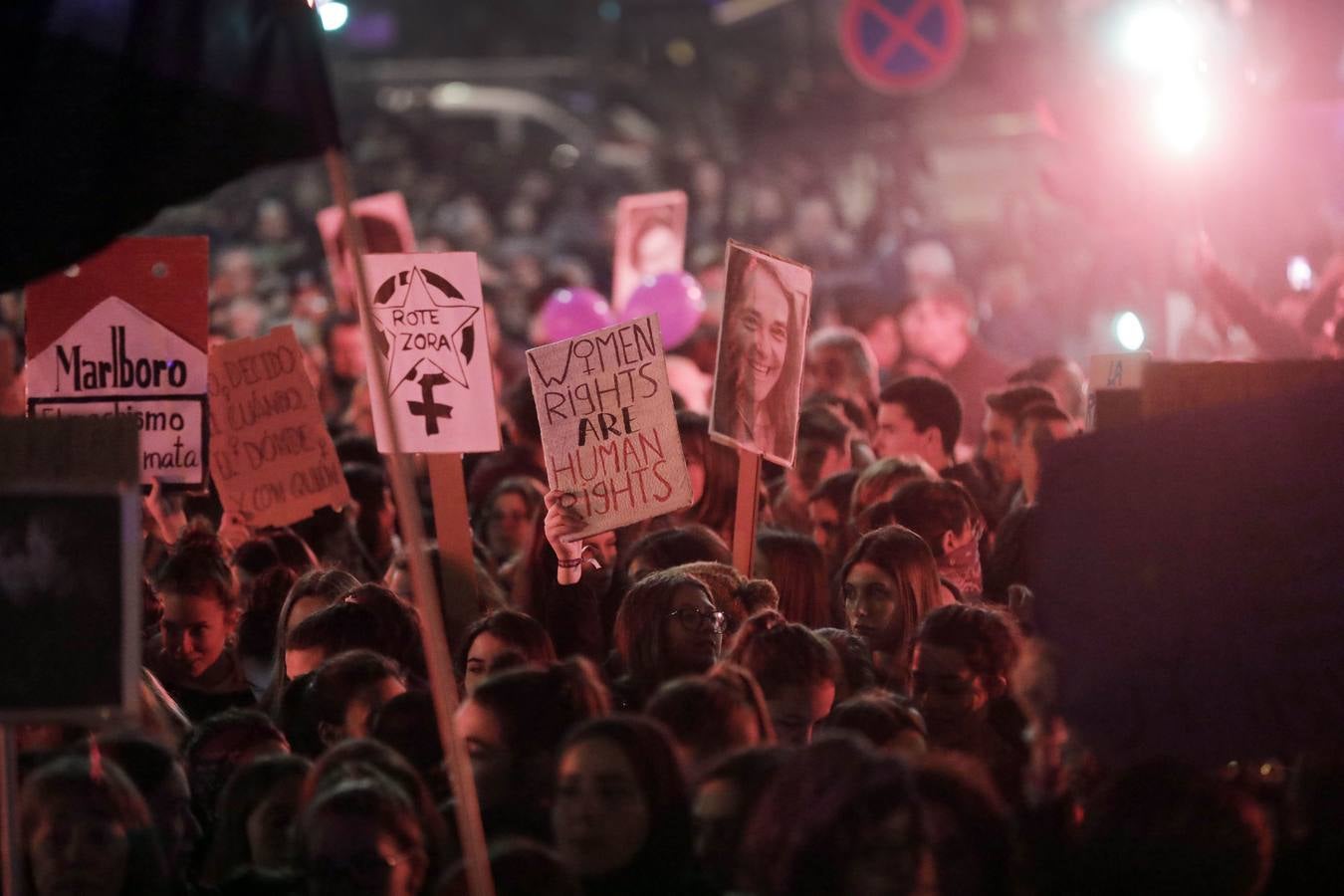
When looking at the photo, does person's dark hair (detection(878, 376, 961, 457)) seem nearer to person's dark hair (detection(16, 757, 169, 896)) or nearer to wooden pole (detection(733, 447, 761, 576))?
wooden pole (detection(733, 447, 761, 576))

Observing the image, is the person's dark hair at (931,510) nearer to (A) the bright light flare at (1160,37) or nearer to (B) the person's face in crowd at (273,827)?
(B) the person's face in crowd at (273,827)

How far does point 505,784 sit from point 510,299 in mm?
13230

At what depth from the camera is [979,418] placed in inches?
420

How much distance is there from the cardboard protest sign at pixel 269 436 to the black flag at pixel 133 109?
2899mm

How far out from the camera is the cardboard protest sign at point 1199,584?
Result: 154 inches

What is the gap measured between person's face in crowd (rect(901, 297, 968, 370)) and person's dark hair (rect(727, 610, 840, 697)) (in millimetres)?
6242

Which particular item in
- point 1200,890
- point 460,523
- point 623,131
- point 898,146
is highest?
point 623,131

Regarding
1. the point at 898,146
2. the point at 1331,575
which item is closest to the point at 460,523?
the point at 1331,575

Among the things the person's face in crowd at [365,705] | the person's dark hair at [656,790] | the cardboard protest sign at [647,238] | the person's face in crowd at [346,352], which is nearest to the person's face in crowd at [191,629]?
the person's face in crowd at [365,705]

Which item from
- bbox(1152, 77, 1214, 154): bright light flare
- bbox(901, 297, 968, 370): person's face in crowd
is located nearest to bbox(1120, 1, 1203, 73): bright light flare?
bbox(1152, 77, 1214, 154): bright light flare

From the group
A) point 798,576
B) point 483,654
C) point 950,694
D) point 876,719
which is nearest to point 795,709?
point 950,694

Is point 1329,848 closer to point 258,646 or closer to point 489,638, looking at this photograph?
point 489,638

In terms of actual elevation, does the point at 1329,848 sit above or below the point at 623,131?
below

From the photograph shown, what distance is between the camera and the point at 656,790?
12.3ft
